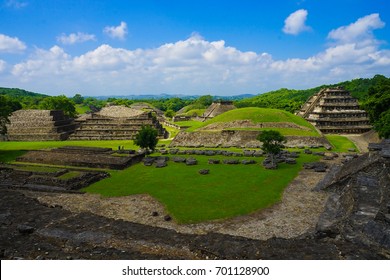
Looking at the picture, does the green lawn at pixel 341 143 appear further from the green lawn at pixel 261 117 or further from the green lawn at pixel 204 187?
the green lawn at pixel 204 187

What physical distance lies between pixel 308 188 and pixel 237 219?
8413 millimetres

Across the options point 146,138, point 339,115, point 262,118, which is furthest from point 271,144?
point 339,115

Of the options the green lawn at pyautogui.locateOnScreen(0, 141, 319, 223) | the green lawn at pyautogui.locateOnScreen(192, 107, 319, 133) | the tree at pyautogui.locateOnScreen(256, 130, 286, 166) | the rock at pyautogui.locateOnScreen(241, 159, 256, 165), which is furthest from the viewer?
the green lawn at pyautogui.locateOnScreen(192, 107, 319, 133)

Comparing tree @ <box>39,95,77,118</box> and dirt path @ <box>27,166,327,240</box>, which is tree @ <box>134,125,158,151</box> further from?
tree @ <box>39,95,77,118</box>

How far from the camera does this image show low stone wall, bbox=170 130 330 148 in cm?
4462

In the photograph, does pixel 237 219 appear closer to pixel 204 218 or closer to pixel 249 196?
pixel 204 218

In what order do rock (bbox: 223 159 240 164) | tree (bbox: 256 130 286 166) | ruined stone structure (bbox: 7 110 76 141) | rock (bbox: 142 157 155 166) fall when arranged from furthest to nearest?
ruined stone structure (bbox: 7 110 76 141) → rock (bbox: 142 157 155 166) → rock (bbox: 223 159 240 164) → tree (bbox: 256 130 286 166)

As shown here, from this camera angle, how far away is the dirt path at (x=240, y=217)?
1655 centimetres

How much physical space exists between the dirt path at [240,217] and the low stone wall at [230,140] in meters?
20.1

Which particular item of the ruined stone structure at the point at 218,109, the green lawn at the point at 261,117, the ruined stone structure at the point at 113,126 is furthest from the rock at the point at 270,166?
the ruined stone structure at the point at 218,109

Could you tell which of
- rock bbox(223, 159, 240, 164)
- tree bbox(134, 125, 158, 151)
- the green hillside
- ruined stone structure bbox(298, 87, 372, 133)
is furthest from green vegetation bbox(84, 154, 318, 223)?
ruined stone structure bbox(298, 87, 372, 133)

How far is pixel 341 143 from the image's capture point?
46219 millimetres

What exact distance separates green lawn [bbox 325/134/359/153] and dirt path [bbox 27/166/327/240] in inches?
722
